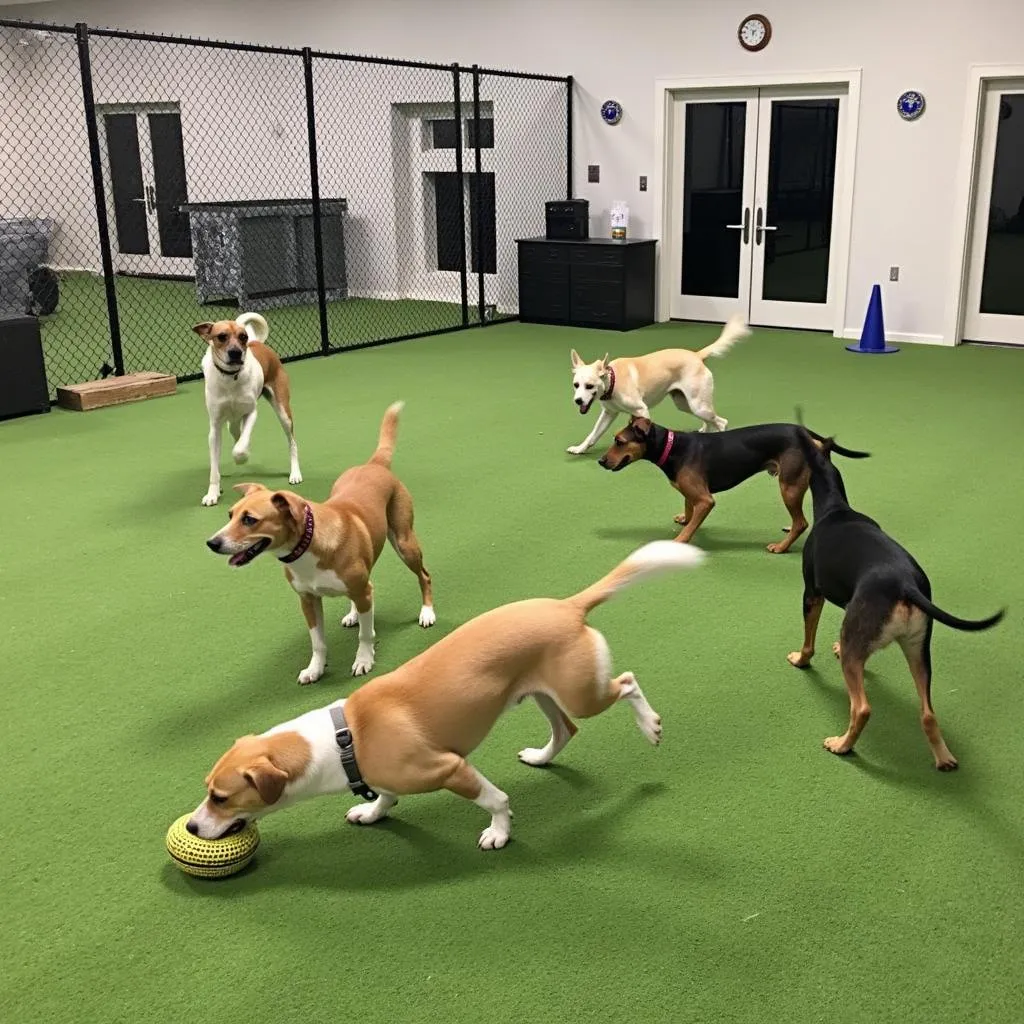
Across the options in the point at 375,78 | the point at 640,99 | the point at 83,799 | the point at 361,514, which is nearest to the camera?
the point at 83,799

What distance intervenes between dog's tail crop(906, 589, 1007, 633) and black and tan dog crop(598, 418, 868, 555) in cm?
160

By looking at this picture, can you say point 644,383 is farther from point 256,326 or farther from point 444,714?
point 444,714

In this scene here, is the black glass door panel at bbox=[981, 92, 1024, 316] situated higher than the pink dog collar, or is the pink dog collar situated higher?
the black glass door panel at bbox=[981, 92, 1024, 316]

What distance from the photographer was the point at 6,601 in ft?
12.5

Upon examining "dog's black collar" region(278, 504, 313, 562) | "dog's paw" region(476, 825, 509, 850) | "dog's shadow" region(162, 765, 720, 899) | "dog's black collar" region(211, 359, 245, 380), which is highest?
"dog's black collar" region(211, 359, 245, 380)

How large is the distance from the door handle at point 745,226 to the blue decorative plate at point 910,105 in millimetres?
1599

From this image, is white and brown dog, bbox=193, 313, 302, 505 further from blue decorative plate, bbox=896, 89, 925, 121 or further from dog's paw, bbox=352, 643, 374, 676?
blue decorative plate, bbox=896, 89, 925, 121

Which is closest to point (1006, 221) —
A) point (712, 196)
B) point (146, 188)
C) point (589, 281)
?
point (712, 196)

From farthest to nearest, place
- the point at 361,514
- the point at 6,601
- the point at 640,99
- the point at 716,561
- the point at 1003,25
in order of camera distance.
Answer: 1. the point at 640,99
2. the point at 1003,25
3. the point at 716,561
4. the point at 6,601
5. the point at 361,514

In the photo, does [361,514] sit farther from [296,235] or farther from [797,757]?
[296,235]

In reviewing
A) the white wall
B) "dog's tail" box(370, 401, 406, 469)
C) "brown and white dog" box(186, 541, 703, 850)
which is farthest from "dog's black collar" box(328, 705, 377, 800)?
the white wall

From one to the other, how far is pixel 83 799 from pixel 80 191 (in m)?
15.0

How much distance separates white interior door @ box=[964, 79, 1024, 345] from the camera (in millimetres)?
8367

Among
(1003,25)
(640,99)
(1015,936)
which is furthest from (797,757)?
(640,99)
